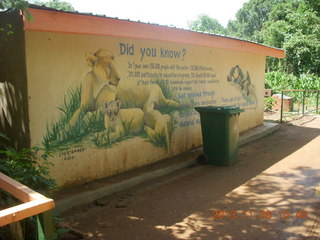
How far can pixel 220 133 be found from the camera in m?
7.16

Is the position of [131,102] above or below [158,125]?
above

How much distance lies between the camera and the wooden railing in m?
1.89

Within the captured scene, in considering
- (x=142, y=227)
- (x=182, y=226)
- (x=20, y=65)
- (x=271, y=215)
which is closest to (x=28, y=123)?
(x=20, y=65)

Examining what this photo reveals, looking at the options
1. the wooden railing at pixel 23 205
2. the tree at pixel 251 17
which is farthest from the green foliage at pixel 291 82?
the tree at pixel 251 17

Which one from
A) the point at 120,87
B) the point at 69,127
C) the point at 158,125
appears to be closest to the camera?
the point at 69,127

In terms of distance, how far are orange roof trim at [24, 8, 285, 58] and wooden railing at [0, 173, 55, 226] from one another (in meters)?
2.35

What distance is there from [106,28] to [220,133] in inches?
134

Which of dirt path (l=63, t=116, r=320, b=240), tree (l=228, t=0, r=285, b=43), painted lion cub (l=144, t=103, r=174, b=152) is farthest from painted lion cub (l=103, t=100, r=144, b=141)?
tree (l=228, t=0, r=285, b=43)

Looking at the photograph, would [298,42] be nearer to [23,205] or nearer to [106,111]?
[106,111]

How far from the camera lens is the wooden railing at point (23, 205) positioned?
1888mm

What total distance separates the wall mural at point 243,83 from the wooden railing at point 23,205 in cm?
815

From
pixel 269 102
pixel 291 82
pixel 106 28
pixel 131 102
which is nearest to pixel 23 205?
pixel 106 28

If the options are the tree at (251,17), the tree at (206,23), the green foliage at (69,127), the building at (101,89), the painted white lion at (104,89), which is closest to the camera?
the building at (101,89)

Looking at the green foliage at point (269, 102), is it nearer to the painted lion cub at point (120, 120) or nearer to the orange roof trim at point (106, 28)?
the orange roof trim at point (106, 28)
